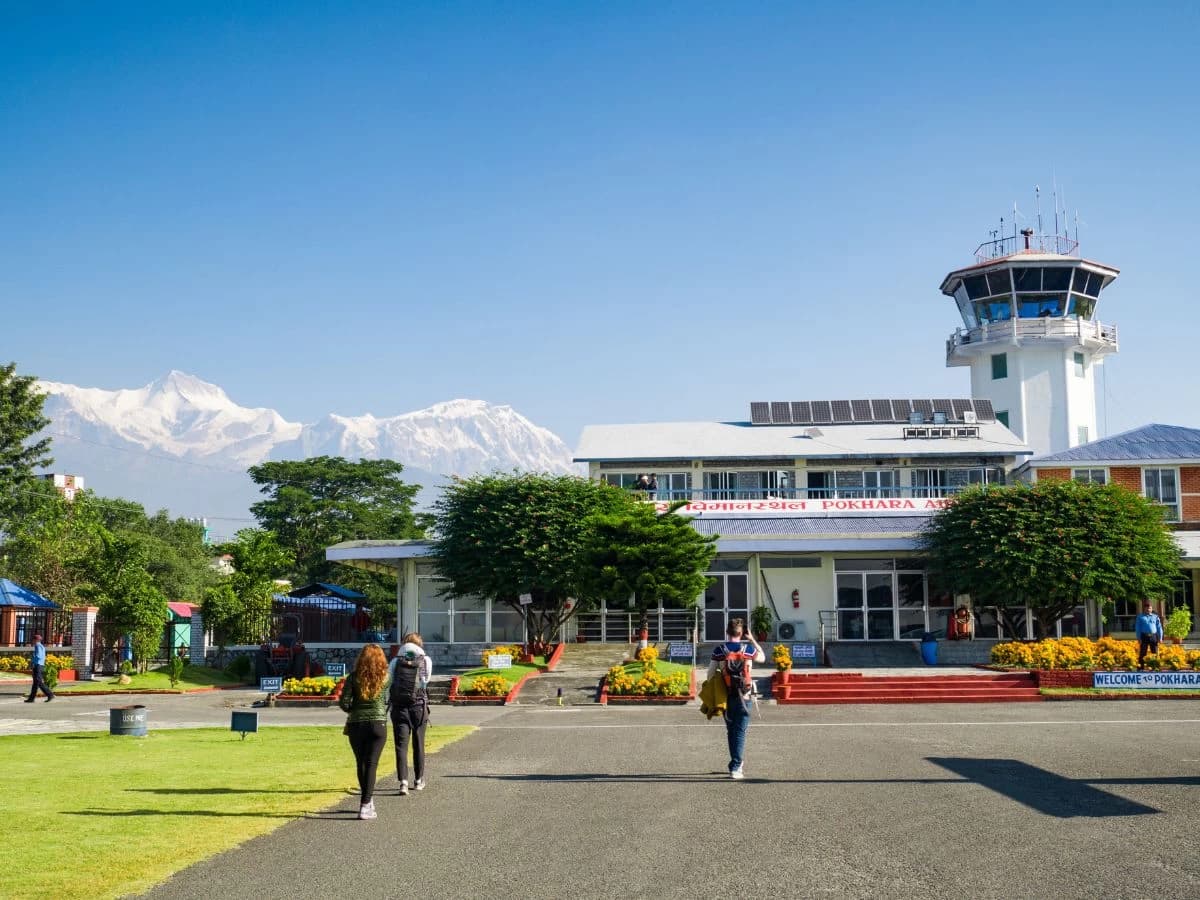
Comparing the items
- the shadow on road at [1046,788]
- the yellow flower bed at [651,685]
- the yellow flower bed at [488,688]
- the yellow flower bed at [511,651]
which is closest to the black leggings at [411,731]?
the shadow on road at [1046,788]

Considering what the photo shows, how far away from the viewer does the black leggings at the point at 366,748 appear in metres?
11.3

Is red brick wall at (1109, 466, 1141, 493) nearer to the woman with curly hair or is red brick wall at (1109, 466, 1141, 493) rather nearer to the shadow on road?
the shadow on road

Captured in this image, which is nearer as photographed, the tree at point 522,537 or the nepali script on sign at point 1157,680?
the nepali script on sign at point 1157,680

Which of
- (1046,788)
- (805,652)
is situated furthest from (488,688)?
(1046,788)

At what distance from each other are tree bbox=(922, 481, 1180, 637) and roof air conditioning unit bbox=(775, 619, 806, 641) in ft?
17.9

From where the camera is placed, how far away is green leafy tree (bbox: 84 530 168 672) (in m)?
34.7

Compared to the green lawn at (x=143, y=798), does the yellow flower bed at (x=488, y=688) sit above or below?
above

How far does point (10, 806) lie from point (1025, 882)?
31.7ft

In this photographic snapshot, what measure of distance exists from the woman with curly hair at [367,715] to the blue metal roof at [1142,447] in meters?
34.6

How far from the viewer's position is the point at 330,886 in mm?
8648

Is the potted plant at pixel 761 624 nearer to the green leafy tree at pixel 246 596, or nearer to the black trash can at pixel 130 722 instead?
the green leafy tree at pixel 246 596

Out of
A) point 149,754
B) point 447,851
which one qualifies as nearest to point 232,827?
point 447,851

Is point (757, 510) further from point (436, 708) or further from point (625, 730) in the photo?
point (625, 730)

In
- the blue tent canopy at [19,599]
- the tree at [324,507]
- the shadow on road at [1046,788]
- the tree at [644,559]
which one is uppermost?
the tree at [324,507]
